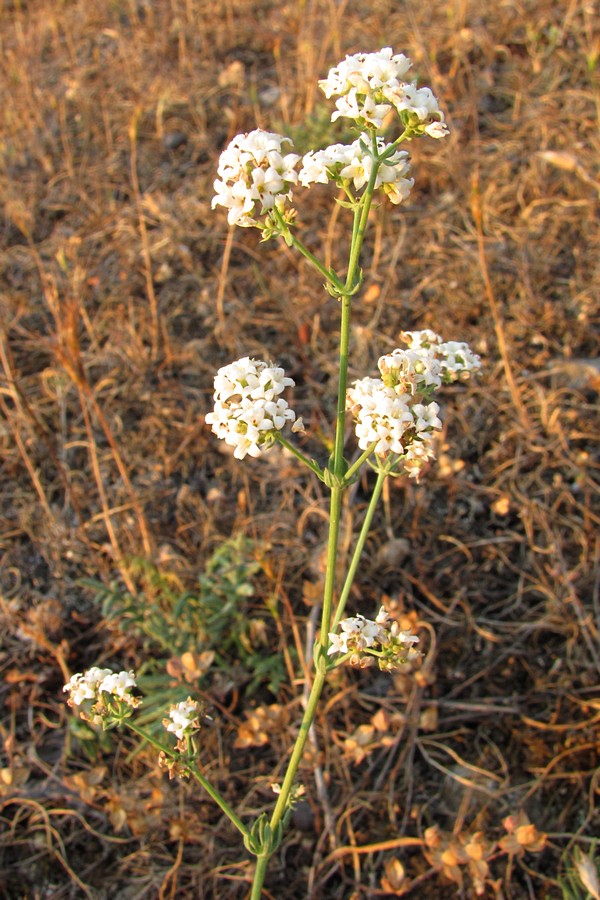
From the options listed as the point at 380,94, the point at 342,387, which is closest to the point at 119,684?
the point at 342,387

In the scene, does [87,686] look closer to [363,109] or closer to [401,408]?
[401,408]

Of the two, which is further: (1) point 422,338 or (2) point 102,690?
(1) point 422,338

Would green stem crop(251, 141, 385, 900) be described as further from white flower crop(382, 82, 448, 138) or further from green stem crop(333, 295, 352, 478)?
white flower crop(382, 82, 448, 138)

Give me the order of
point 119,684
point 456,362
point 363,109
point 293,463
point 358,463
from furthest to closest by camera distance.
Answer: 1. point 293,463
2. point 456,362
3. point 119,684
4. point 358,463
5. point 363,109

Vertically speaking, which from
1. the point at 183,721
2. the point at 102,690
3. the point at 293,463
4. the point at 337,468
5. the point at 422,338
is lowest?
the point at 293,463

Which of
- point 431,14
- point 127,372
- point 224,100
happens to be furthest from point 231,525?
point 431,14

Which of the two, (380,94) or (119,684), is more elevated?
(380,94)
